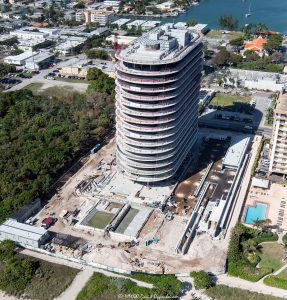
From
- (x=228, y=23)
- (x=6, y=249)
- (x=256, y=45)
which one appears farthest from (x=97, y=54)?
(x=6, y=249)

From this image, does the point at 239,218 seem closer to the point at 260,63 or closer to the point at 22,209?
the point at 22,209

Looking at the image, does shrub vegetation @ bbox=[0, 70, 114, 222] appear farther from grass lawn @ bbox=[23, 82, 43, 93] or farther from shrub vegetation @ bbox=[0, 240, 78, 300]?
shrub vegetation @ bbox=[0, 240, 78, 300]

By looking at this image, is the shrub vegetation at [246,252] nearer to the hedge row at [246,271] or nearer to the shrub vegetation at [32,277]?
the hedge row at [246,271]

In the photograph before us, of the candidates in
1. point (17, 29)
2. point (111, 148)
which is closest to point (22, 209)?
point (111, 148)

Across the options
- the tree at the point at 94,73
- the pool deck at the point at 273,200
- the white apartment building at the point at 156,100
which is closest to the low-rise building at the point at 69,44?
the tree at the point at 94,73

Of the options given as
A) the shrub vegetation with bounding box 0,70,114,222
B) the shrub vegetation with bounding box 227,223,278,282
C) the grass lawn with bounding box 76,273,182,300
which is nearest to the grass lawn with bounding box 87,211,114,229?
the shrub vegetation with bounding box 0,70,114,222

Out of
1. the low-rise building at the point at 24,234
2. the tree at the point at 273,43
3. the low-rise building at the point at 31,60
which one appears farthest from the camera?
the tree at the point at 273,43
